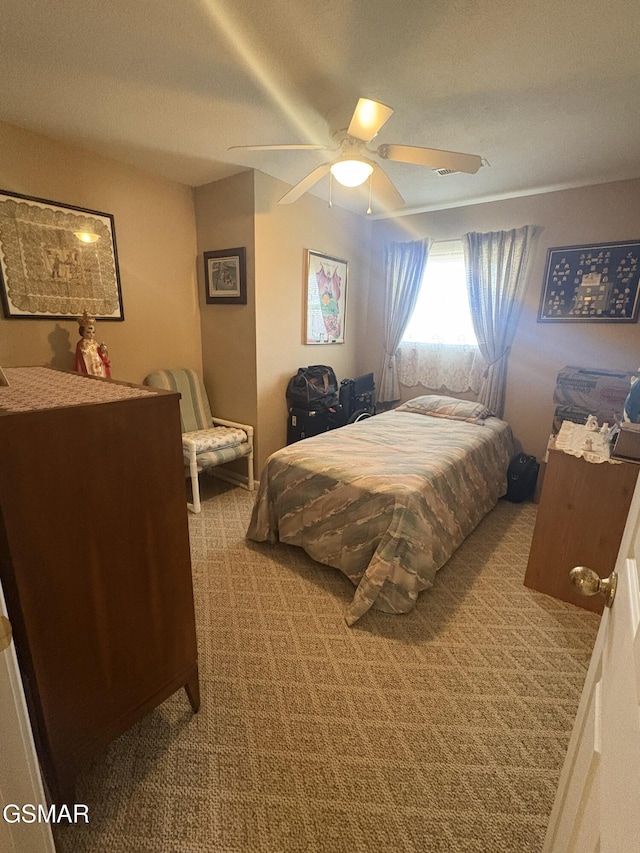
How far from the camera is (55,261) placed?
2568mm

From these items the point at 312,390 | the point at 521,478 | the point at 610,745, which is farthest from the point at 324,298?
the point at 610,745

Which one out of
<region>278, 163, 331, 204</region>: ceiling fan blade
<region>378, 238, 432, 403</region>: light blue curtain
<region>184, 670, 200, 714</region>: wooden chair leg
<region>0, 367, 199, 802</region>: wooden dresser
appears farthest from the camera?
<region>378, 238, 432, 403</region>: light blue curtain

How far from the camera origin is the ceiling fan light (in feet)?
6.52

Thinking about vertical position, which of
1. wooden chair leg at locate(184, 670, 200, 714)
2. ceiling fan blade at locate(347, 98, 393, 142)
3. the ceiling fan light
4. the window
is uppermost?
ceiling fan blade at locate(347, 98, 393, 142)

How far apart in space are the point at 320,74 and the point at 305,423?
2387 mm

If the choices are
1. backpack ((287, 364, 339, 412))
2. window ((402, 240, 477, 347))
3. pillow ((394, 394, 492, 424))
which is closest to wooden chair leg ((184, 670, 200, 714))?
backpack ((287, 364, 339, 412))

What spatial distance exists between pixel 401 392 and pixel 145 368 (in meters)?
2.61

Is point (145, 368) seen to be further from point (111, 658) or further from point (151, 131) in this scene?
point (111, 658)

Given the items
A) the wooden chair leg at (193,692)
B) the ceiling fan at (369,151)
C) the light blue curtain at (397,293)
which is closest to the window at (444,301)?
the light blue curtain at (397,293)

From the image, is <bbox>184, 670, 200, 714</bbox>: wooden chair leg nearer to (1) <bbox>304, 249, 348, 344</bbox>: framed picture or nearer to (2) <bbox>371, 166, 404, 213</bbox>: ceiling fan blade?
(2) <bbox>371, 166, 404, 213</bbox>: ceiling fan blade

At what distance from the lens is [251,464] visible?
336 centimetres

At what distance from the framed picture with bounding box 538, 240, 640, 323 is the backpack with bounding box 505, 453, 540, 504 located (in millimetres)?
1242

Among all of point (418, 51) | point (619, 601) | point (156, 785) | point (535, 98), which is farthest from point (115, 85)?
point (156, 785)

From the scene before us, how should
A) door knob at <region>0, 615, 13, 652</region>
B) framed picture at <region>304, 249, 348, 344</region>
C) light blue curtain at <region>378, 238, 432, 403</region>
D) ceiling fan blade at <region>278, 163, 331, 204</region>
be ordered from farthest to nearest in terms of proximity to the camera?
light blue curtain at <region>378, 238, 432, 403</region>
framed picture at <region>304, 249, 348, 344</region>
ceiling fan blade at <region>278, 163, 331, 204</region>
door knob at <region>0, 615, 13, 652</region>
